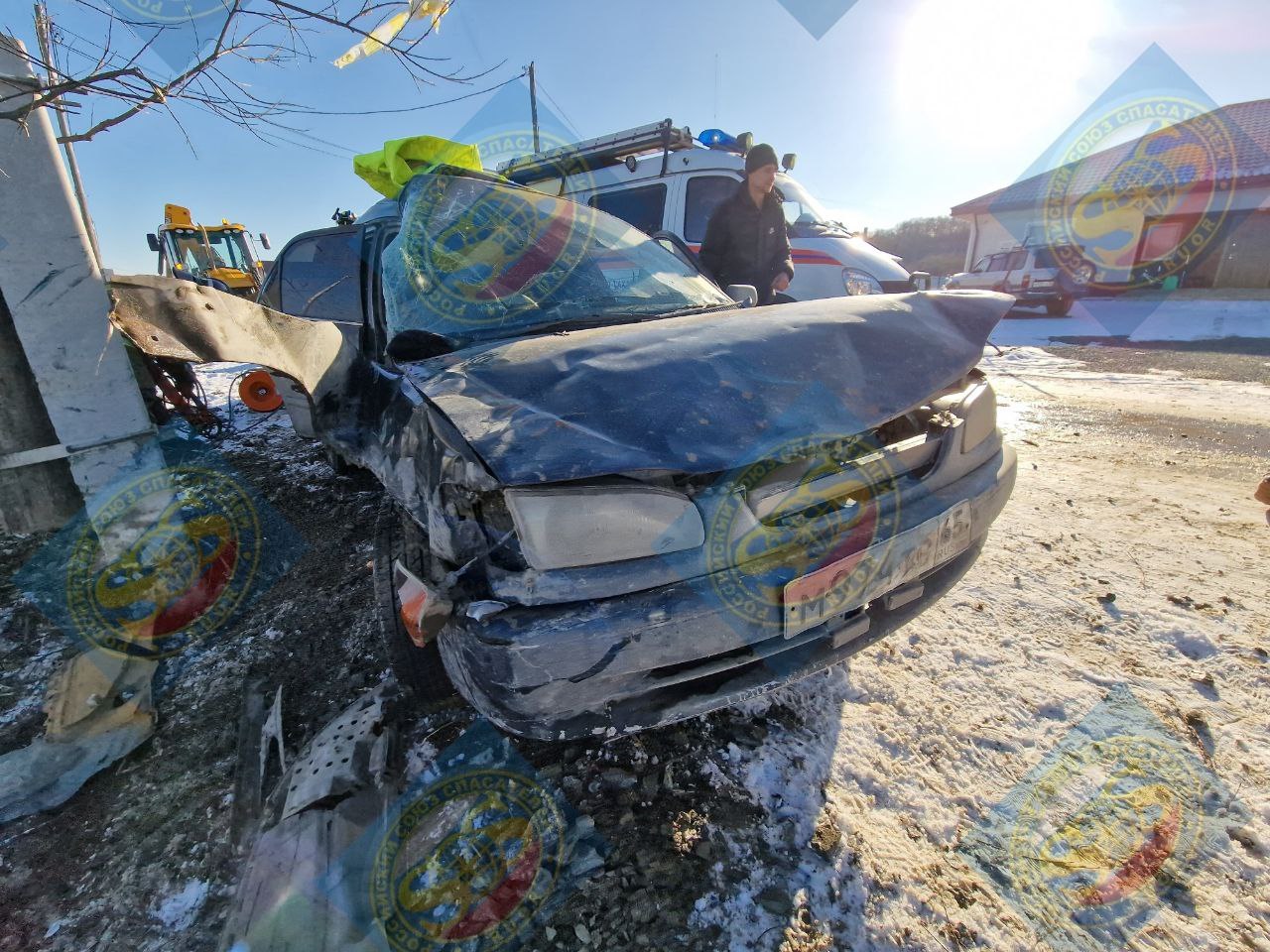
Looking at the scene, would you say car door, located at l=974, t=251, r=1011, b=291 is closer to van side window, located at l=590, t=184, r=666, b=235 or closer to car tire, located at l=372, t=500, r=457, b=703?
van side window, located at l=590, t=184, r=666, b=235

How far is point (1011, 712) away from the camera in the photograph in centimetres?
188

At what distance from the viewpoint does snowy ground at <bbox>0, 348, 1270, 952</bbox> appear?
1.33m

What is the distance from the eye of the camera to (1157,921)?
1307 millimetres

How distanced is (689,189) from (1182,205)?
2041cm

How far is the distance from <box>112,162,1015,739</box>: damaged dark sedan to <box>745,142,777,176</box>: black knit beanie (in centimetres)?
218

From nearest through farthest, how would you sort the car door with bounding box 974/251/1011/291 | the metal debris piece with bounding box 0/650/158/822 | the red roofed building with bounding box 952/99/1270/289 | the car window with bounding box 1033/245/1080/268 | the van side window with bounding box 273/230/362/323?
the metal debris piece with bounding box 0/650/158/822
the van side window with bounding box 273/230/362/323
the car window with bounding box 1033/245/1080/268
the car door with bounding box 974/251/1011/291
the red roofed building with bounding box 952/99/1270/289

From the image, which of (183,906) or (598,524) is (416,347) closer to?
(598,524)

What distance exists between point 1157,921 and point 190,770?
2688 mm

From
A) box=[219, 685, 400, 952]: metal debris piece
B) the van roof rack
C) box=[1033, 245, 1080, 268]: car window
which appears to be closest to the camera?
box=[219, 685, 400, 952]: metal debris piece

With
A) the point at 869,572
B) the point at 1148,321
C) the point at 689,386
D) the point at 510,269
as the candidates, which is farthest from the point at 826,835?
the point at 1148,321

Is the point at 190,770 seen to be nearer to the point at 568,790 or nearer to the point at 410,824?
the point at 410,824

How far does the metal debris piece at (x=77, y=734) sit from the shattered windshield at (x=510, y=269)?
1626 millimetres

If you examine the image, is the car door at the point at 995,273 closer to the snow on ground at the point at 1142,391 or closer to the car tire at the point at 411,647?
the snow on ground at the point at 1142,391

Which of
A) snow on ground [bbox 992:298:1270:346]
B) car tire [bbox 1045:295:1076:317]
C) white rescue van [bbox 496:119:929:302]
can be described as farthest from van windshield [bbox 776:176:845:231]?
car tire [bbox 1045:295:1076:317]
